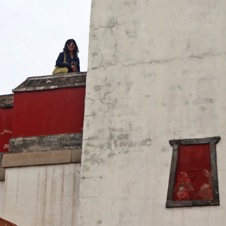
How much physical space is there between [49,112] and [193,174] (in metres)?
3.29

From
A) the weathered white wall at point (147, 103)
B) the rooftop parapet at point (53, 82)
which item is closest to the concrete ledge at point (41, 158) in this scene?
the weathered white wall at point (147, 103)

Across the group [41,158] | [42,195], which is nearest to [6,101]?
[41,158]

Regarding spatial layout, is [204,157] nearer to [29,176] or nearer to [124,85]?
[124,85]

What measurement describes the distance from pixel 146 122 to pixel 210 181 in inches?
58.7

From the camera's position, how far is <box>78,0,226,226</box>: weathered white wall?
12.7 m

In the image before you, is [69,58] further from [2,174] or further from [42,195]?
[42,195]

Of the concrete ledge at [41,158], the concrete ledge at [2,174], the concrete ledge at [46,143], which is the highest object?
the concrete ledge at [46,143]

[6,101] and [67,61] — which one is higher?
[67,61]

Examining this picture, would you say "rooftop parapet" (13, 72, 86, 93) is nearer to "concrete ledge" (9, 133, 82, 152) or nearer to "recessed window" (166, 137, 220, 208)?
"concrete ledge" (9, 133, 82, 152)

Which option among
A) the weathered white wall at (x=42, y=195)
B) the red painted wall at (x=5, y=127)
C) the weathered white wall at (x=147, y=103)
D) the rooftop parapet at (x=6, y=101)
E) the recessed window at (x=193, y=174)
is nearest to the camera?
the recessed window at (x=193, y=174)

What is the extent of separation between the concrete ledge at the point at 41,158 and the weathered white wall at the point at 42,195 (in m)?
0.10

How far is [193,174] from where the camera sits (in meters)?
12.7

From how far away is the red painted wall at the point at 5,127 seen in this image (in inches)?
607

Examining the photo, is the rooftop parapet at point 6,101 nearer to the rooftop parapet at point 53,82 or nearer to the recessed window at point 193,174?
the rooftop parapet at point 53,82
